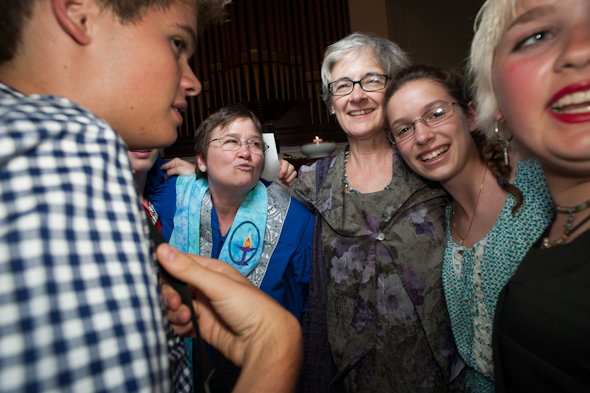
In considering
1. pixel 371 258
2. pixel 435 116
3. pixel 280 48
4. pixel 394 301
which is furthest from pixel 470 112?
pixel 280 48

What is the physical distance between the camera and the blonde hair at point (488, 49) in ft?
2.44

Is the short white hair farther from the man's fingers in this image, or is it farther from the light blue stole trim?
the man's fingers

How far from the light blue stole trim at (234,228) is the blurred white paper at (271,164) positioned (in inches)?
6.3

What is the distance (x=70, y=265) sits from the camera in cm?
34

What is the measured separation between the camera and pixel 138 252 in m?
0.40

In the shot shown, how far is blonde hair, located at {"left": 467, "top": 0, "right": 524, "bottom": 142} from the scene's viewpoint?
74 centimetres

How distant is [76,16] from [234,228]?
144 cm

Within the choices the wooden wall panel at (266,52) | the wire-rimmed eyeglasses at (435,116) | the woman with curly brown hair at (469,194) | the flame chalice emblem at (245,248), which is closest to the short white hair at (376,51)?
the woman with curly brown hair at (469,194)

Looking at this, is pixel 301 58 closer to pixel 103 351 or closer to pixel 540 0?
pixel 540 0

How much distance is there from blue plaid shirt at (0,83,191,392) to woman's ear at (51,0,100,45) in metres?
0.20

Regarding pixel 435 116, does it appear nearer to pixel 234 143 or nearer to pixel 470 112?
pixel 470 112

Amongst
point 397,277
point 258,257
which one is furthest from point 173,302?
point 258,257

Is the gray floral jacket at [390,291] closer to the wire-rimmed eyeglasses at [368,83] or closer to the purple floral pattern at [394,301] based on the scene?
the purple floral pattern at [394,301]

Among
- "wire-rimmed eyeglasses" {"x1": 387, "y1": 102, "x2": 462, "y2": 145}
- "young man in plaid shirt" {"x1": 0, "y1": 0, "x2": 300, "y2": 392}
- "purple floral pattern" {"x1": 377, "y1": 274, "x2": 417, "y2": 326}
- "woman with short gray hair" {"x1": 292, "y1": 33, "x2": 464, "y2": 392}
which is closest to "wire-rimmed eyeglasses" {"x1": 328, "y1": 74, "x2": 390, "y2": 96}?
"woman with short gray hair" {"x1": 292, "y1": 33, "x2": 464, "y2": 392}
